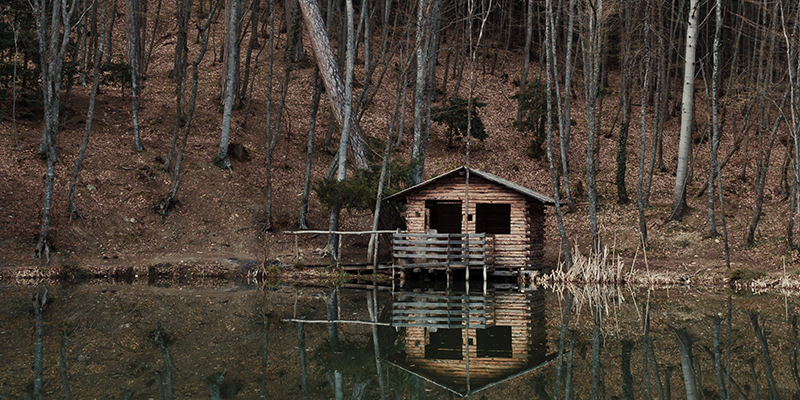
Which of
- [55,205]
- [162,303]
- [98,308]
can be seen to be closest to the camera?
[98,308]

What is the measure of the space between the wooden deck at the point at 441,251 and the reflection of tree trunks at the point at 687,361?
810 centimetres

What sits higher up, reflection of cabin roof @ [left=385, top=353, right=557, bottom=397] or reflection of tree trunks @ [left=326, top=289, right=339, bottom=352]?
reflection of tree trunks @ [left=326, top=289, right=339, bottom=352]

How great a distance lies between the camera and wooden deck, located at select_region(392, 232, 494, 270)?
1814 cm

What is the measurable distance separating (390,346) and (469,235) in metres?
9.06

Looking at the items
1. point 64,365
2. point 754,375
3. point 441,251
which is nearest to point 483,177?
point 441,251

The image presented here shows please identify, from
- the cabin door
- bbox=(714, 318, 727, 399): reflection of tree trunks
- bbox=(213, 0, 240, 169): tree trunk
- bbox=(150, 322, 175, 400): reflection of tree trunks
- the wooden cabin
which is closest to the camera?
bbox=(150, 322, 175, 400): reflection of tree trunks

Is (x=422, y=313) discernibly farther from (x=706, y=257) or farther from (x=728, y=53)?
(x=728, y=53)

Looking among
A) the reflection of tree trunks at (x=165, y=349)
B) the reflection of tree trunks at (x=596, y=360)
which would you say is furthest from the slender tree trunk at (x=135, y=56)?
the reflection of tree trunks at (x=596, y=360)

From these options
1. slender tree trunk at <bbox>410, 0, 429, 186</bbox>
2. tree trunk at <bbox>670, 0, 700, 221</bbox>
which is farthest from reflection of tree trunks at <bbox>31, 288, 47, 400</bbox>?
tree trunk at <bbox>670, 0, 700, 221</bbox>

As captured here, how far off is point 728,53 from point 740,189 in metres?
19.7

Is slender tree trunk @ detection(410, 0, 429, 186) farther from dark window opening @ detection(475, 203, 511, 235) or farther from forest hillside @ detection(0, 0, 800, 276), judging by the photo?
dark window opening @ detection(475, 203, 511, 235)

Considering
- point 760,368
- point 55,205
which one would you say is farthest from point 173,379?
point 55,205

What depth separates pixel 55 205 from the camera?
19.3 metres

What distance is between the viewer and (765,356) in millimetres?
8578
